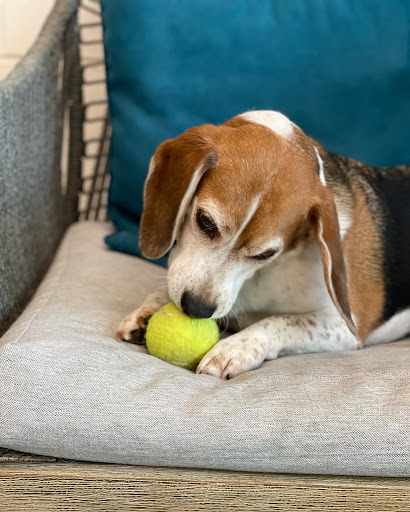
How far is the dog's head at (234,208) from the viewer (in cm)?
172

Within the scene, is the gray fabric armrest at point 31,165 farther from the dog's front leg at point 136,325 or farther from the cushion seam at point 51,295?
the dog's front leg at point 136,325

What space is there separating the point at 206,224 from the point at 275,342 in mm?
396

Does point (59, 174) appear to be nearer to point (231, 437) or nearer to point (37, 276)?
point (37, 276)

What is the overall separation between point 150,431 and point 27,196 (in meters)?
1.32

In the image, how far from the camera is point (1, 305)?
215 centimetres

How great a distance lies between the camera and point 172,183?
1822mm

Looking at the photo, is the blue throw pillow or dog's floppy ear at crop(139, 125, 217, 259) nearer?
dog's floppy ear at crop(139, 125, 217, 259)

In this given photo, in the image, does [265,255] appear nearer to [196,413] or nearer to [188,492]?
[196,413]

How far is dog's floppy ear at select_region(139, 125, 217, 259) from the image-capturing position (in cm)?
176

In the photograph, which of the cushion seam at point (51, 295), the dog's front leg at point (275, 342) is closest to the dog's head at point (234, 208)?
the dog's front leg at point (275, 342)

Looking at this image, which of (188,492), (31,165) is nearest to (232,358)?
(188,492)

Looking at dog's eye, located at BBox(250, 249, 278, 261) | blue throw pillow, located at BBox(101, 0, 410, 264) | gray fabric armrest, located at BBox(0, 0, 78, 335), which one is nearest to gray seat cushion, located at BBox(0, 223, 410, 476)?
dog's eye, located at BBox(250, 249, 278, 261)

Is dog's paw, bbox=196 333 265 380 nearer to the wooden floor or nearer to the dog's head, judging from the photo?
the dog's head

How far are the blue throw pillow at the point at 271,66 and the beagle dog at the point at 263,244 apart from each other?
0.59 m
